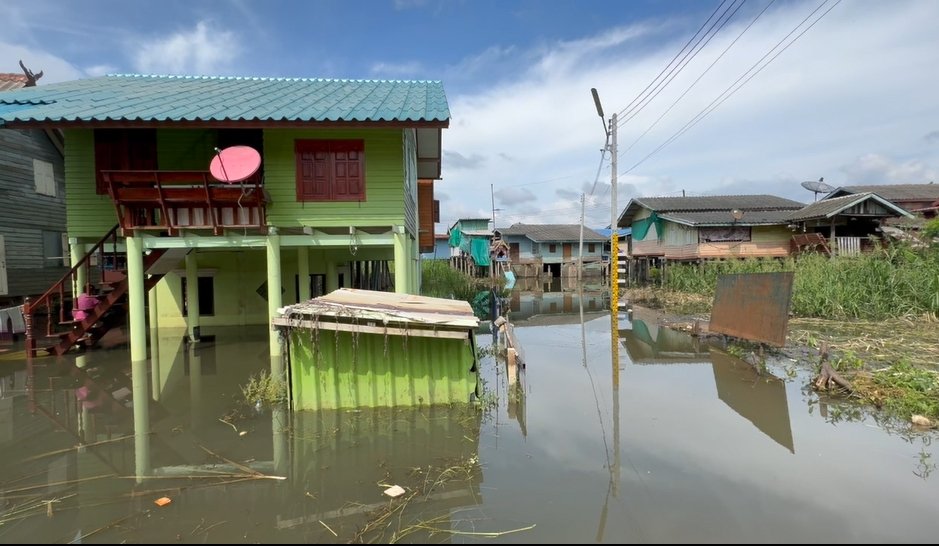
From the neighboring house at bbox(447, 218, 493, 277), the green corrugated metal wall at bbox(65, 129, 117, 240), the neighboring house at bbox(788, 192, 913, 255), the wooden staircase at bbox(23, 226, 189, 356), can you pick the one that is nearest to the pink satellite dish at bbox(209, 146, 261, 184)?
the wooden staircase at bbox(23, 226, 189, 356)

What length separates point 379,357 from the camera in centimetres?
626

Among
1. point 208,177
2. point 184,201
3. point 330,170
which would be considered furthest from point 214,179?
point 330,170

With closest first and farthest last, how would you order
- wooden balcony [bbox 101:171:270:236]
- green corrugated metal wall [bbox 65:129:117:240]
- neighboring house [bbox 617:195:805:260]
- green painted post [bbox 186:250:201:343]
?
wooden balcony [bbox 101:171:270:236] < green corrugated metal wall [bbox 65:129:117:240] < green painted post [bbox 186:250:201:343] < neighboring house [bbox 617:195:805:260]

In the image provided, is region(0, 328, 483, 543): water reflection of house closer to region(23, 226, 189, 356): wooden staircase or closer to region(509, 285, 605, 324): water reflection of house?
region(23, 226, 189, 356): wooden staircase

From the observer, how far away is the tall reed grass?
1257 centimetres

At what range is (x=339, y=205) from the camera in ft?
32.1

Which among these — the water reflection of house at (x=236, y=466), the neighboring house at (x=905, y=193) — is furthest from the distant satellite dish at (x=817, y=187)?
the water reflection of house at (x=236, y=466)

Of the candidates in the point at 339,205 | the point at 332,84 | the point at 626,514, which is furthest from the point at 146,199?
the point at 626,514

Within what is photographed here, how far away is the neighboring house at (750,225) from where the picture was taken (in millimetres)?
22266

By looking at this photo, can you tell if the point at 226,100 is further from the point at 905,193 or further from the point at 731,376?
the point at 905,193

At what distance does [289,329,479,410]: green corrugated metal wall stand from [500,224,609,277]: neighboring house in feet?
120

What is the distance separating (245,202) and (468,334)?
5.60 meters

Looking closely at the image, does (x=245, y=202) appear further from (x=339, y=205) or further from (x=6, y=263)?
(x=6, y=263)

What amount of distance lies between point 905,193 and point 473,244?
99.5ft
